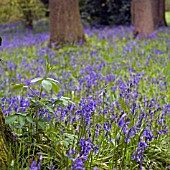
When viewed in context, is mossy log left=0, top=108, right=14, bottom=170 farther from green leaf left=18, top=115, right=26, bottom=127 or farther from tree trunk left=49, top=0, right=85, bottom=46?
tree trunk left=49, top=0, right=85, bottom=46

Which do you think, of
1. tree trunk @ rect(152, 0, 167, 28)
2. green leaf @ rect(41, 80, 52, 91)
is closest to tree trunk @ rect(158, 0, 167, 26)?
tree trunk @ rect(152, 0, 167, 28)

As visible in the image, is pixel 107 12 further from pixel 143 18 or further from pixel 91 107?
pixel 91 107

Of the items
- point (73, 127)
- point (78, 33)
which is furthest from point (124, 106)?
point (78, 33)

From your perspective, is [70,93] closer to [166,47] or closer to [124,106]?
[124,106]

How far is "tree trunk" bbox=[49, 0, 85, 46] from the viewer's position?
1162 cm

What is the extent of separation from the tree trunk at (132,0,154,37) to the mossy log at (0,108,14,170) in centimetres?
1043

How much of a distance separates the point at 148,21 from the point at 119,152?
10.5 metres

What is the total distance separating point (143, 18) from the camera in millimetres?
13000

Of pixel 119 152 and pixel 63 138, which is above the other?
pixel 63 138

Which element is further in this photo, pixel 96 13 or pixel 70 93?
pixel 96 13

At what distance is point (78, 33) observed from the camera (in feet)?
38.6

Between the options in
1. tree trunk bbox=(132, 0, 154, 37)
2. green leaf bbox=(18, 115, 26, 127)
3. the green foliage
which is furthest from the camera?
the green foliage

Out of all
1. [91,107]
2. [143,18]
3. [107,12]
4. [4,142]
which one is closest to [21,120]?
[4,142]

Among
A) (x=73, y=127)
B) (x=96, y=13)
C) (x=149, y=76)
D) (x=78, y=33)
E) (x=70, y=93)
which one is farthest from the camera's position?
(x=96, y=13)
